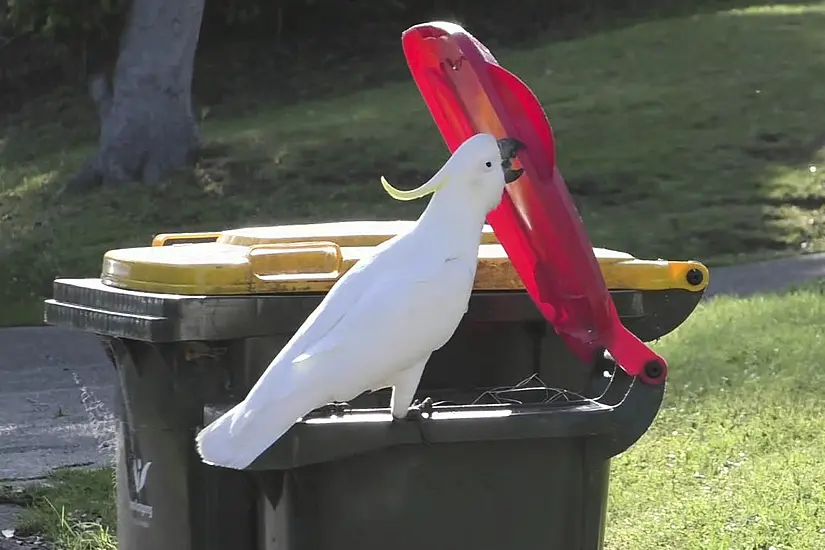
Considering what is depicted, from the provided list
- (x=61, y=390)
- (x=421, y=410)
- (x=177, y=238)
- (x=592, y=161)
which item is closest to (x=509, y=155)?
(x=421, y=410)

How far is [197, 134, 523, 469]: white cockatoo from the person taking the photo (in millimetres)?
2600

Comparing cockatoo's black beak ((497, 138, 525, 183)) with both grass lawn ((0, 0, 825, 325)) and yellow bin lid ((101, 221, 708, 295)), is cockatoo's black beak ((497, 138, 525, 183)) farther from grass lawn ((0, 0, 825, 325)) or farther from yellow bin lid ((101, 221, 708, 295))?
grass lawn ((0, 0, 825, 325))

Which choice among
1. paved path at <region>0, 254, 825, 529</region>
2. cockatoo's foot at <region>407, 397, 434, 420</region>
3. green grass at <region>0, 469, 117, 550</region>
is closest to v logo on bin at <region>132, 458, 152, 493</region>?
cockatoo's foot at <region>407, 397, 434, 420</region>

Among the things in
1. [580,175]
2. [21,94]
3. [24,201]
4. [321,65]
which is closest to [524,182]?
[580,175]

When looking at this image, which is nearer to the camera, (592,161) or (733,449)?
(733,449)

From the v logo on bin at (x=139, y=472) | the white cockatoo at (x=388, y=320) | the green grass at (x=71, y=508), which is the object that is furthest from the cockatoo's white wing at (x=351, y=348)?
the green grass at (x=71, y=508)

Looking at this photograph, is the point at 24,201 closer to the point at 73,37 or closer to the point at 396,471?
the point at 73,37

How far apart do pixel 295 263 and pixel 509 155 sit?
61 centimetres

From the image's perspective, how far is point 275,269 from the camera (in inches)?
122

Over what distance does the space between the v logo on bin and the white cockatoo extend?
0.60m

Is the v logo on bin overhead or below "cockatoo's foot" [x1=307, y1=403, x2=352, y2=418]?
below

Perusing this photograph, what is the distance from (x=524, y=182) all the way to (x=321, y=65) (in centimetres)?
1484

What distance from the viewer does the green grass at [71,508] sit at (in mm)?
4609

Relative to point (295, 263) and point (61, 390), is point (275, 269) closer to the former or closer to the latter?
point (295, 263)
